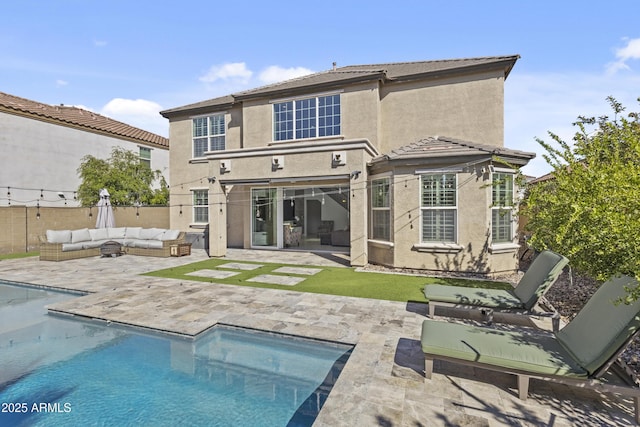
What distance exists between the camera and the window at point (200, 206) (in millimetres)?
18703

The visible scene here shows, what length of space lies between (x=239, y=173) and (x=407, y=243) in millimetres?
8206

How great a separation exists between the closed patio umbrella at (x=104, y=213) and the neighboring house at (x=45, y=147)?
23.0 ft

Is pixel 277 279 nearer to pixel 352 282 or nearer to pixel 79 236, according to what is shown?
pixel 352 282

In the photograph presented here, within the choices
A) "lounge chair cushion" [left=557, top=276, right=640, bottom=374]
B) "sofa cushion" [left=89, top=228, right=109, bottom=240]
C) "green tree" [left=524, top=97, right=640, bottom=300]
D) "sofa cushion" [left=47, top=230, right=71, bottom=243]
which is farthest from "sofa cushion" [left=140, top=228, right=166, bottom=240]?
"lounge chair cushion" [left=557, top=276, right=640, bottom=374]

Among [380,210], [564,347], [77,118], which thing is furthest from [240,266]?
[77,118]

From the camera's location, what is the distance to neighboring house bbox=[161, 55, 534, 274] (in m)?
11.2

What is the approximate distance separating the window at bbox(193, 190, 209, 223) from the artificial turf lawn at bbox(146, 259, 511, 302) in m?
Answer: 6.63

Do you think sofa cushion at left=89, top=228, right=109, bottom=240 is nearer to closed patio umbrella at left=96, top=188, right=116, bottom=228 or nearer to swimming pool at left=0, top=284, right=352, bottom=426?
closed patio umbrella at left=96, top=188, right=116, bottom=228

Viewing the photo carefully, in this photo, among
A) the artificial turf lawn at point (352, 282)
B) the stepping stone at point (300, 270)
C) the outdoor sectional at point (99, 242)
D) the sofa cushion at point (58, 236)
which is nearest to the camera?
the artificial turf lawn at point (352, 282)

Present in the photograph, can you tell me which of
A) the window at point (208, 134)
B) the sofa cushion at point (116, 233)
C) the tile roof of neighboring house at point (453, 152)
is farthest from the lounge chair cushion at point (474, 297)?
the sofa cushion at point (116, 233)

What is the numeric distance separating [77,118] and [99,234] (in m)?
13.5

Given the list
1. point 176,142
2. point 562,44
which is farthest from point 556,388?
point 176,142

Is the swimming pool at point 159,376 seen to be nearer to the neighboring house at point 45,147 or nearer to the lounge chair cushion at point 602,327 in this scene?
the lounge chair cushion at point 602,327

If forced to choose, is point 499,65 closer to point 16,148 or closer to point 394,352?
point 394,352
